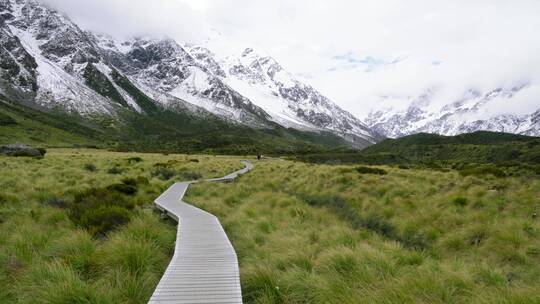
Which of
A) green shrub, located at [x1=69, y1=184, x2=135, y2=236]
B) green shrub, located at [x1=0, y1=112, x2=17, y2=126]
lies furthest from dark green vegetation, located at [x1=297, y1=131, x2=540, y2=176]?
green shrub, located at [x1=0, y1=112, x2=17, y2=126]

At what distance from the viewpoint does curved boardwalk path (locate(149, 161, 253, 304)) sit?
6082 mm

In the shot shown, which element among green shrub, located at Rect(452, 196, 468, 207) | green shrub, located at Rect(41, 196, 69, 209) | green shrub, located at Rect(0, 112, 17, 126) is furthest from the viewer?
green shrub, located at Rect(0, 112, 17, 126)

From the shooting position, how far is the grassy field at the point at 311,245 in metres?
6.30

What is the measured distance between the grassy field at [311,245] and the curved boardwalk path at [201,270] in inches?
15.2

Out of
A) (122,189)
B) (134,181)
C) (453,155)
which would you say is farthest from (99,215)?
(453,155)

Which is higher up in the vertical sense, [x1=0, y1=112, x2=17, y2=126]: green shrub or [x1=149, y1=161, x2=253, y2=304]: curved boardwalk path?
[x1=149, y1=161, x2=253, y2=304]: curved boardwalk path

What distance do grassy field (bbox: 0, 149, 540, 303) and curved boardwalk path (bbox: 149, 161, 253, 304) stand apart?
39 cm

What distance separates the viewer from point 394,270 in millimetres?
7195

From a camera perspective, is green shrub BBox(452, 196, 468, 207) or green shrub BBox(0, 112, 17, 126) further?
green shrub BBox(0, 112, 17, 126)

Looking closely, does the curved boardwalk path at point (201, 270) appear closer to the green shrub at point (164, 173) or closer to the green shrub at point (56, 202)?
the green shrub at point (56, 202)

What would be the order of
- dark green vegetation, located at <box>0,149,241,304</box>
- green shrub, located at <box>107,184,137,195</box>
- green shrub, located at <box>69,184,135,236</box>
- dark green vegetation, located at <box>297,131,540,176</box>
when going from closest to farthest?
dark green vegetation, located at <box>0,149,241,304</box> < green shrub, located at <box>69,184,135,236</box> < green shrub, located at <box>107,184,137,195</box> < dark green vegetation, located at <box>297,131,540,176</box>

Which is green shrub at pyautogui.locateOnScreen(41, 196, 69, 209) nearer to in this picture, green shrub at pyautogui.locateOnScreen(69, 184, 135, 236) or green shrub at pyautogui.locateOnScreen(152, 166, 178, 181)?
green shrub at pyautogui.locateOnScreen(69, 184, 135, 236)

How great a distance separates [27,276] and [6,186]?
14.1m

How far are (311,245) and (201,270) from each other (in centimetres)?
307
